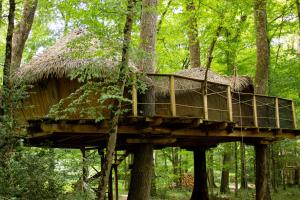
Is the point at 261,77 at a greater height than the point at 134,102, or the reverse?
the point at 261,77

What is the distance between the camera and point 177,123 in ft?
28.0

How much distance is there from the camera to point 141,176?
891cm

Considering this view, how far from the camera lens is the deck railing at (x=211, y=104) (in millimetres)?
8688

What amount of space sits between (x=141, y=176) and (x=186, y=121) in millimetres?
1792

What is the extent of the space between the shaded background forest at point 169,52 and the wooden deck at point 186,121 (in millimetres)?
675

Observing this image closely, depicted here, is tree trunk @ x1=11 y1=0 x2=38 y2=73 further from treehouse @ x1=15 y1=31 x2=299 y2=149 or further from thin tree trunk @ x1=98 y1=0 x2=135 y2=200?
thin tree trunk @ x1=98 y1=0 x2=135 y2=200

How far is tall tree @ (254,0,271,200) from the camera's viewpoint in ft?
42.2

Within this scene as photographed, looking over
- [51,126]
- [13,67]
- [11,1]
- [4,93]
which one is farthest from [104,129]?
[13,67]

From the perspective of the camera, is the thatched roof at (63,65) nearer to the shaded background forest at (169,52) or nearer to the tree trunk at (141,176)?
the shaded background forest at (169,52)

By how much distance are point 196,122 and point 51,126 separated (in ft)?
10.4

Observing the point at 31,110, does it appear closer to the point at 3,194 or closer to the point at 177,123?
the point at 3,194

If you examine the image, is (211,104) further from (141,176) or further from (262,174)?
(262,174)

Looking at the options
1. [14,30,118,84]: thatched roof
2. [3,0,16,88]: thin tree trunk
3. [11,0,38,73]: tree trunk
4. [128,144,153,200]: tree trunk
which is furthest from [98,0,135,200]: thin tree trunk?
[11,0,38,73]: tree trunk

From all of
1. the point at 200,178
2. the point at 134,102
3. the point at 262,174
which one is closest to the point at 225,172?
the point at 200,178
